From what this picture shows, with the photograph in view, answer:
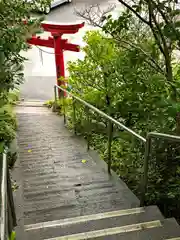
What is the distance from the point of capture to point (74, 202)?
10.7 feet

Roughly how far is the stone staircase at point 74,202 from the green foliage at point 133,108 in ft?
0.73

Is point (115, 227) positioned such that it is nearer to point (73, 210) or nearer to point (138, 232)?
point (138, 232)

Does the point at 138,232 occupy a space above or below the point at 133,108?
below

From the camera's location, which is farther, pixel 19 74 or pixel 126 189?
pixel 126 189

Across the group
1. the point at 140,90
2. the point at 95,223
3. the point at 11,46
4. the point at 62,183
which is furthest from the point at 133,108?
the point at 11,46

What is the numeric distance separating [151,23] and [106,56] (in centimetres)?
258

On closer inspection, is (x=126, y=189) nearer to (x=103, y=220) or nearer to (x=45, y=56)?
(x=103, y=220)

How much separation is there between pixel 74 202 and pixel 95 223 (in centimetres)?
71

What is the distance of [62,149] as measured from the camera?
524 cm

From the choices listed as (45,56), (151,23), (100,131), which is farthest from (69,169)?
(45,56)

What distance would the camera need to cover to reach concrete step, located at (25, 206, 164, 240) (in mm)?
2479

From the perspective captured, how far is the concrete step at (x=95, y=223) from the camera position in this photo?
8.13 feet

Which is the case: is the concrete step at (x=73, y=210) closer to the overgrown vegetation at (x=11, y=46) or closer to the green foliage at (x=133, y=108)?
the green foliage at (x=133, y=108)

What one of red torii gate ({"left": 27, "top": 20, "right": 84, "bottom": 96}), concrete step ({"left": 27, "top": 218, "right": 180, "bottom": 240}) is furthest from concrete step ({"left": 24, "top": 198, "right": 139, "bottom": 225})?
red torii gate ({"left": 27, "top": 20, "right": 84, "bottom": 96})
